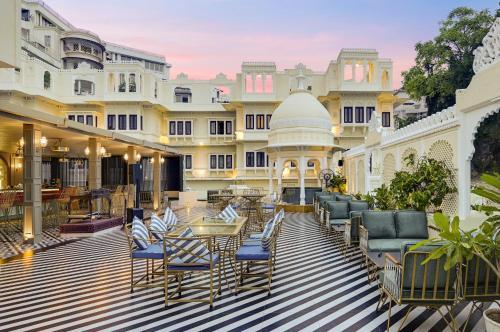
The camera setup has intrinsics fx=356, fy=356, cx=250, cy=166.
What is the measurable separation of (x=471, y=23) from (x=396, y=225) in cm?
2010

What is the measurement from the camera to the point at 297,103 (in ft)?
70.9

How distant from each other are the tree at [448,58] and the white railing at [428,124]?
11768 mm

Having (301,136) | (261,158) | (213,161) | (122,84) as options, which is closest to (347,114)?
(261,158)

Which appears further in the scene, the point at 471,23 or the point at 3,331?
the point at 471,23

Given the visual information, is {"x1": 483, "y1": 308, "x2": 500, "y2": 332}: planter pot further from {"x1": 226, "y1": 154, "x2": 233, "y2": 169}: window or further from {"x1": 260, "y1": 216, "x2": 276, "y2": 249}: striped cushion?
{"x1": 226, "y1": 154, "x2": 233, "y2": 169}: window

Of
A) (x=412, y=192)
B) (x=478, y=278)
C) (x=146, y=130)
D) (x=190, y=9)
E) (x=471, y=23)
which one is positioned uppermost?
(x=471, y=23)

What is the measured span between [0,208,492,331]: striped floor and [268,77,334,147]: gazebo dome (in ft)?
41.9

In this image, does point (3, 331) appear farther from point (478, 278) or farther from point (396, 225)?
point (396, 225)

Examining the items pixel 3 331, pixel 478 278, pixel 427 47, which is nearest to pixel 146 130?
pixel 427 47

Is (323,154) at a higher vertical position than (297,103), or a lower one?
lower

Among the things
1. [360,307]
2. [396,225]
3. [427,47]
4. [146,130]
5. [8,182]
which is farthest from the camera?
[146,130]

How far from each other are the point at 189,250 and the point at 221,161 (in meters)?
26.7

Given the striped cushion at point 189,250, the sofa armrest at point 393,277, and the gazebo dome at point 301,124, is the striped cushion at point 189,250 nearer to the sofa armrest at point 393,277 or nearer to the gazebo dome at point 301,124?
the sofa armrest at point 393,277

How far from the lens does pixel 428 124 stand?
997cm
